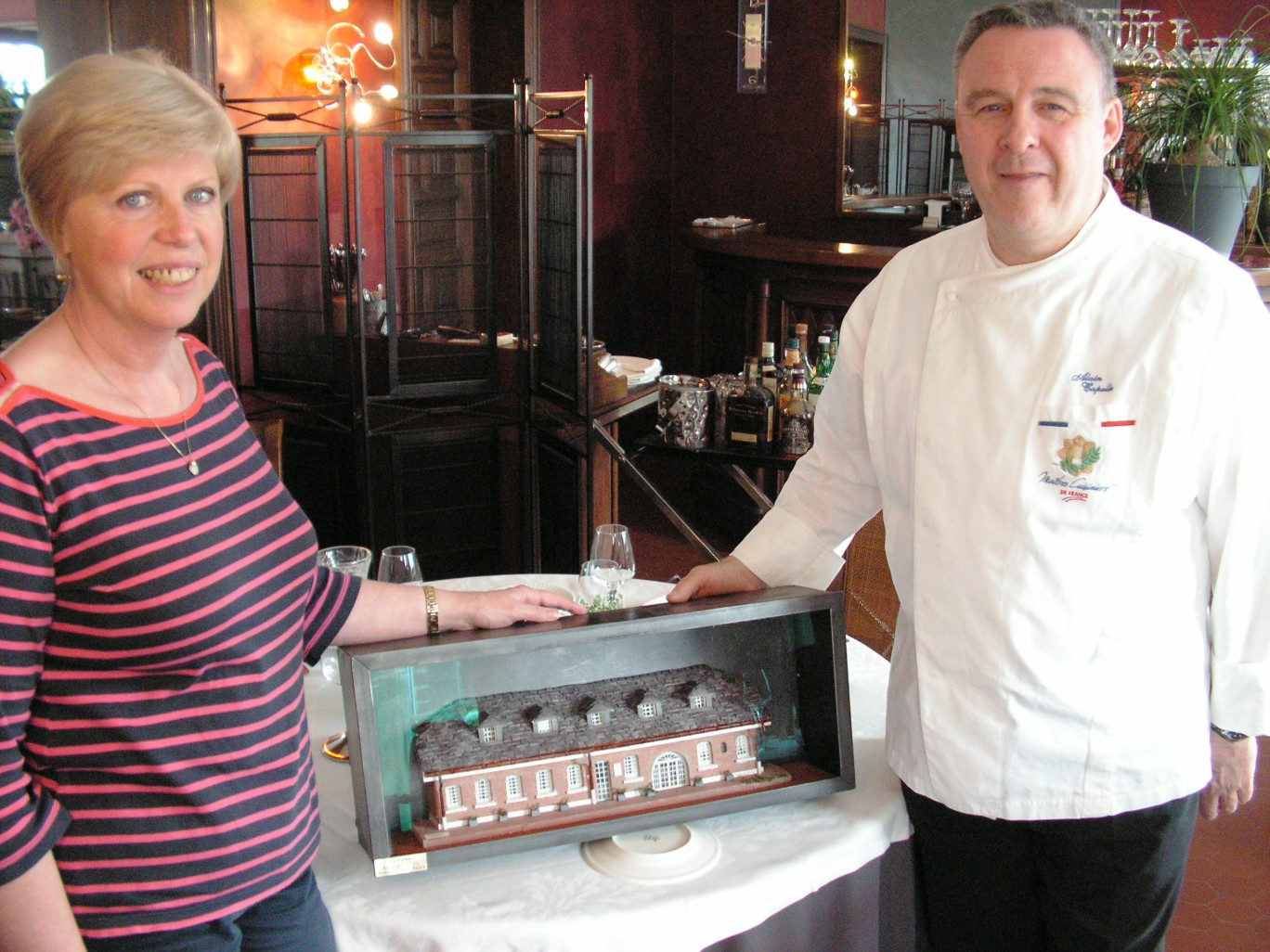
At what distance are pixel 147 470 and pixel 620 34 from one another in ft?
18.1

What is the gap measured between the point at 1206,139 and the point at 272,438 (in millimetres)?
2759

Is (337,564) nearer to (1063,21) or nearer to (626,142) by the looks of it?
(1063,21)

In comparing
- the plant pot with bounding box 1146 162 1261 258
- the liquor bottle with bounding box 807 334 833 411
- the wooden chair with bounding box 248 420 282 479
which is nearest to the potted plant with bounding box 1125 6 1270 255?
the plant pot with bounding box 1146 162 1261 258

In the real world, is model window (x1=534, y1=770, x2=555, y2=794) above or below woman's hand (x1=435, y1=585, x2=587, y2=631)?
below

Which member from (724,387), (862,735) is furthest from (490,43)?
(862,735)

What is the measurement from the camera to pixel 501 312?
561 centimetres

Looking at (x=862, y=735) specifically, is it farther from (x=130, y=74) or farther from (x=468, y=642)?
(x=130, y=74)

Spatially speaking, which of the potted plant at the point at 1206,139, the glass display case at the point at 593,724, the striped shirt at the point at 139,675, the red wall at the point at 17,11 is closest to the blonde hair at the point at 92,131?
the striped shirt at the point at 139,675

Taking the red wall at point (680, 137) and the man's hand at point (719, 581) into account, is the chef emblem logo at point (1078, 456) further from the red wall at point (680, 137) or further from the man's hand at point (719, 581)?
the red wall at point (680, 137)

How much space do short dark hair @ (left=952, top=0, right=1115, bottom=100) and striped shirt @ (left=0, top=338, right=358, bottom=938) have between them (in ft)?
3.20

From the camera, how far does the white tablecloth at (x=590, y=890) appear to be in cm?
123

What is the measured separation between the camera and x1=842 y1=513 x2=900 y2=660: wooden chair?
2496 millimetres

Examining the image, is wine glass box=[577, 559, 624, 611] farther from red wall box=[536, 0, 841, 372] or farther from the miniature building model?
red wall box=[536, 0, 841, 372]

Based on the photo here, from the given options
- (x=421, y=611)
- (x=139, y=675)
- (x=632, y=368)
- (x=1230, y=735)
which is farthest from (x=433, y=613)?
(x=632, y=368)
